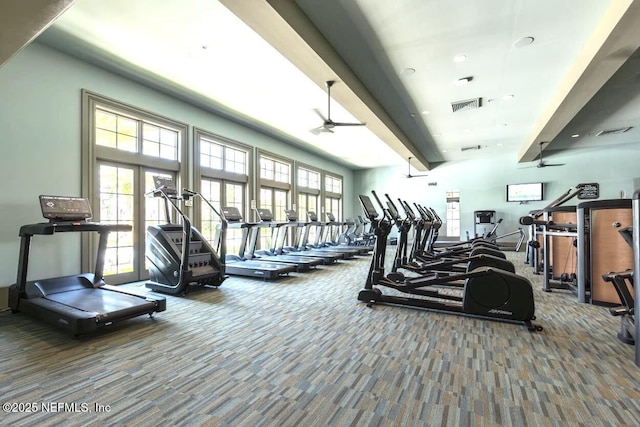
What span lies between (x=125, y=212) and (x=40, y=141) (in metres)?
1.67

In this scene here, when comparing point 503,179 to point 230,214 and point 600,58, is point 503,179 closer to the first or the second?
point 600,58

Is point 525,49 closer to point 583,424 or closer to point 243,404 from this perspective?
point 583,424

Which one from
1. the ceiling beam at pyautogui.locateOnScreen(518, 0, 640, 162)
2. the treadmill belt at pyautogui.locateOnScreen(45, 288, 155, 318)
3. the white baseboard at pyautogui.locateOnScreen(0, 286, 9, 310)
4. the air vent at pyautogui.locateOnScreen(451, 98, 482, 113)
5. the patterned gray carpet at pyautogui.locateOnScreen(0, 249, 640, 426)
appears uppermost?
the air vent at pyautogui.locateOnScreen(451, 98, 482, 113)

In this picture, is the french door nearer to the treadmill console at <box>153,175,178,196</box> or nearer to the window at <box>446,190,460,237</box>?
the treadmill console at <box>153,175,178,196</box>

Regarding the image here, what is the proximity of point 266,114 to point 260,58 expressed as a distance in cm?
273

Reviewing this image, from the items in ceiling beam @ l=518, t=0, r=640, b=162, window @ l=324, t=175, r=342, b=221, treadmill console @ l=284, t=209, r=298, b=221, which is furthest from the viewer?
window @ l=324, t=175, r=342, b=221

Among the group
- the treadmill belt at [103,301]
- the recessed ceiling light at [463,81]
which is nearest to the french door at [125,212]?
the treadmill belt at [103,301]

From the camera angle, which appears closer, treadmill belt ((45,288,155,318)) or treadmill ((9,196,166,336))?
treadmill ((9,196,166,336))

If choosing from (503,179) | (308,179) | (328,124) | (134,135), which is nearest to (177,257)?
(134,135)

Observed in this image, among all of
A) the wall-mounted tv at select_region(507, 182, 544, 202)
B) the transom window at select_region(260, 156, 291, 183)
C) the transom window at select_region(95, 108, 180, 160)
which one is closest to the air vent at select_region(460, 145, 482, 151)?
the wall-mounted tv at select_region(507, 182, 544, 202)

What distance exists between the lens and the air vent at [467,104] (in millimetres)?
6492

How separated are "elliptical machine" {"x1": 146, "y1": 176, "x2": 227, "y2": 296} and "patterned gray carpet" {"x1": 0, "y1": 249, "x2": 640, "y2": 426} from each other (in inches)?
38.9

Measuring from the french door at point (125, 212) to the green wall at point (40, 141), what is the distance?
55cm

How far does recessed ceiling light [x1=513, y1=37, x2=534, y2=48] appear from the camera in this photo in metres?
4.25
